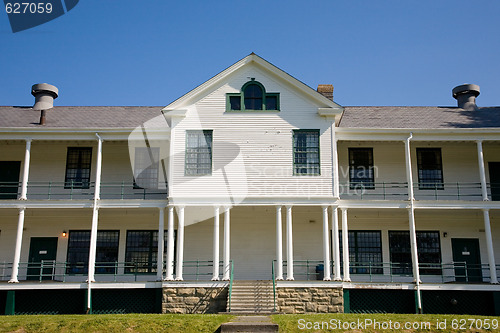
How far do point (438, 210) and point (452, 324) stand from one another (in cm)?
721

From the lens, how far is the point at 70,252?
22891mm

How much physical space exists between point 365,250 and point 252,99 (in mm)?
8316

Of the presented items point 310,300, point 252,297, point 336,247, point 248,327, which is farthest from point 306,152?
point 248,327

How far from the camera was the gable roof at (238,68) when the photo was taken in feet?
71.6

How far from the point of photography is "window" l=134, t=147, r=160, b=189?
23203 millimetres

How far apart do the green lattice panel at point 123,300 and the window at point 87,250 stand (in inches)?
74.4

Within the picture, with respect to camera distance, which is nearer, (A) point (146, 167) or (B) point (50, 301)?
(B) point (50, 301)

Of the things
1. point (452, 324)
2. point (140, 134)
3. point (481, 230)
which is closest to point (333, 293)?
point (452, 324)

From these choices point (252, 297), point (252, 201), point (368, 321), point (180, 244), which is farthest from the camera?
point (252, 201)

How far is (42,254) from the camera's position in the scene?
22891mm

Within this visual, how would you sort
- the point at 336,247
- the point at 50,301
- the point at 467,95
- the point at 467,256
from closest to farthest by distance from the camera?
the point at 336,247 → the point at 50,301 → the point at 467,256 → the point at 467,95

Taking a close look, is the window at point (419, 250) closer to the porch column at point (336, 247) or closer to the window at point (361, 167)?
the window at point (361, 167)

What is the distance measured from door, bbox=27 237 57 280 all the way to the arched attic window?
1003 centimetres

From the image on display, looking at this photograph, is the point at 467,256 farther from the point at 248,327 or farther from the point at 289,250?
the point at 248,327
